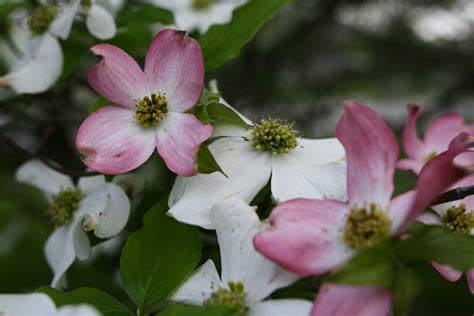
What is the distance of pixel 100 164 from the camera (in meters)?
0.65

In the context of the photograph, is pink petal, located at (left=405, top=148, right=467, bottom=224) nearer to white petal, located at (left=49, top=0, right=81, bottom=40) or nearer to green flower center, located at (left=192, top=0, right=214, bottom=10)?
white petal, located at (left=49, top=0, right=81, bottom=40)

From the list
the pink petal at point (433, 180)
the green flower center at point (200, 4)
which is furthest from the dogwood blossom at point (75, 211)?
the green flower center at point (200, 4)

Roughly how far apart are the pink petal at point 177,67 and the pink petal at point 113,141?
47 mm

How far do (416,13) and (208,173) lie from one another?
1614 mm

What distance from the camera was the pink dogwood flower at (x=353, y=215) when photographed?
51cm

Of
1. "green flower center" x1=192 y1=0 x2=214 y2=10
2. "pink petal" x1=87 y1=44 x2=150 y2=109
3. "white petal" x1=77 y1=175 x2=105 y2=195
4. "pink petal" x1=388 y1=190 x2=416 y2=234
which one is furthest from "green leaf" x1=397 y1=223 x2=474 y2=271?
"green flower center" x1=192 y1=0 x2=214 y2=10

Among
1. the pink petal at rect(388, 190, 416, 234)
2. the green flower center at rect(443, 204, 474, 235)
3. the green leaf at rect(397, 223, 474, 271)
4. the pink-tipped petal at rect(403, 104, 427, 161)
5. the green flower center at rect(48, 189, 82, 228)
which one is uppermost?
the pink petal at rect(388, 190, 416, 234)

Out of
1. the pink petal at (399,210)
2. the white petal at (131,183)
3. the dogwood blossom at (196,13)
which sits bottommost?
the white petal at (131,183)

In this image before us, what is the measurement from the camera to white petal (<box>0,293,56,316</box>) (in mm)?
533

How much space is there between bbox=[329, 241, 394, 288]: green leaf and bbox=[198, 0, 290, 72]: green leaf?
0.37 meters

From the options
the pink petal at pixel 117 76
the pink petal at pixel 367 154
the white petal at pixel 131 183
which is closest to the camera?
the pink petal at pixel 367 154

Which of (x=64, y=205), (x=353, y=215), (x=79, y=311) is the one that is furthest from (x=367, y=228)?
(x=64, y=205)

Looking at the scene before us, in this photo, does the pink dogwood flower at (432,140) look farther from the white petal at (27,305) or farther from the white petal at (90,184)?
the white petal at (27,305)

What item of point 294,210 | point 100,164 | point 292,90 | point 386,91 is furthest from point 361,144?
point 386,91
